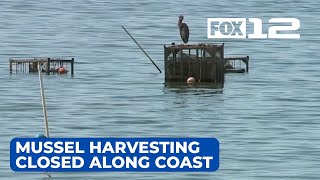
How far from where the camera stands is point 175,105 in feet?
337

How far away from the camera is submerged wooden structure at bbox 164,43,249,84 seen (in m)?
104

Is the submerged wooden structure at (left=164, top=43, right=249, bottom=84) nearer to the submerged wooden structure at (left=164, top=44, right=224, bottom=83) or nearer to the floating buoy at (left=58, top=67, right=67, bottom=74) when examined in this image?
the submerged wooden structure at (left=164, top=44, right=224, bottom=83)

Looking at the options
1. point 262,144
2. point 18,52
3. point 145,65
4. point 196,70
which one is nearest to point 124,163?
point 262,144

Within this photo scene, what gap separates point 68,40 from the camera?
17275 cm

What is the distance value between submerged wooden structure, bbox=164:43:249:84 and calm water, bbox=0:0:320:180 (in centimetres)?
145

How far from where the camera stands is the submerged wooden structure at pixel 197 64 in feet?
341

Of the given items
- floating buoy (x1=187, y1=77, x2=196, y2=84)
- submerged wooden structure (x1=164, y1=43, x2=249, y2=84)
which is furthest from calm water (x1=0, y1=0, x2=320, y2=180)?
submerged wooden structure (x1=164, y1=43, x2=249, y2=84)

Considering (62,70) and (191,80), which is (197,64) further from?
(62,70)

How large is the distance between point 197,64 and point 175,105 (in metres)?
4.34

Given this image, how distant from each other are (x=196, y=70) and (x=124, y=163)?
7068cm

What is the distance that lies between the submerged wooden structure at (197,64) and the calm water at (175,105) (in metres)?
1.45

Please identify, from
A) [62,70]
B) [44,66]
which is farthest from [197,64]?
[44,66]

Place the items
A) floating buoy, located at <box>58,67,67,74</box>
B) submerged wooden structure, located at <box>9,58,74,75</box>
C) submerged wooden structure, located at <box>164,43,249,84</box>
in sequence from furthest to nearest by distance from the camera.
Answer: floating buoy, located at <box>58,67,67,74</box> → submerged wooden structure, located at <box>9,58,74,75</box> → submerged wooden structure, located at <box>164,43,249,84</box>

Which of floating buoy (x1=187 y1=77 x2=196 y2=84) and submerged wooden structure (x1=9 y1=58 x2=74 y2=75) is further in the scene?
submerged wooden structure (x1=9 y1=58 x2=74 y2=75)
